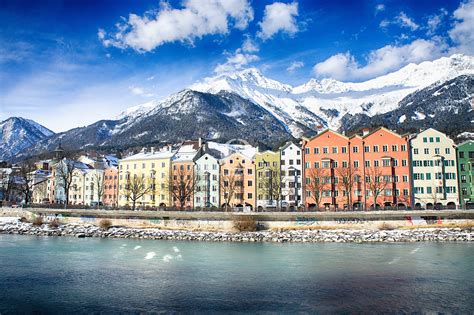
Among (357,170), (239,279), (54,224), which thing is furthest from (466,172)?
(54,224)

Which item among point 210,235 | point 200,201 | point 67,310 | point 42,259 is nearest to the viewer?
point 67,310

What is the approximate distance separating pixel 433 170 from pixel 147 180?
57.9 meters

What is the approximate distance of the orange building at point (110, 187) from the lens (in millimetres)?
103250

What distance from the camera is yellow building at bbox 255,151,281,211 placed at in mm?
81125

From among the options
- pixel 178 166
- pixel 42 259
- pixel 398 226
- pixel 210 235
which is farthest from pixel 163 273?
pixel 178 166

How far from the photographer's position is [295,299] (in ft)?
82.0

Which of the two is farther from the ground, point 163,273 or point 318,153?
point 318,153

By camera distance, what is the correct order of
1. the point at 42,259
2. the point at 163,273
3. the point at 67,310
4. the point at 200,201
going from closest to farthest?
the point at 67,310 → the point at 163,273 → the point at 42,259 → the point at 200,201

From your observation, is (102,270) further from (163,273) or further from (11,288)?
(11,288)

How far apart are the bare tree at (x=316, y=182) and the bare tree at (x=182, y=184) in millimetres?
22747

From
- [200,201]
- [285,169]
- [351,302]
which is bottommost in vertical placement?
[351,302]

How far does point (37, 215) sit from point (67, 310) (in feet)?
206

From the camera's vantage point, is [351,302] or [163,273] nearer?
[351,302]

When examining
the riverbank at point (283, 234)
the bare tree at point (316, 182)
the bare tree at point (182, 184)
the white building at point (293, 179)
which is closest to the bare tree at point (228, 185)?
the bare tree at point (182, 184)
